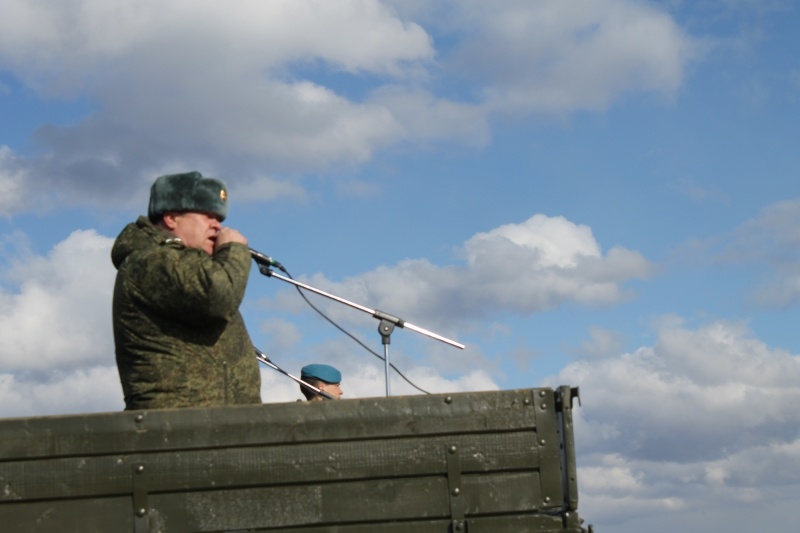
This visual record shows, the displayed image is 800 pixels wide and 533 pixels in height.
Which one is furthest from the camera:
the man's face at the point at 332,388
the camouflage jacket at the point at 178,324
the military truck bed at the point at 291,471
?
the man's face at the point at 332,388

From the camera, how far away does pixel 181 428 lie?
4461 mm

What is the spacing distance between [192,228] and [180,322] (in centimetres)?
55

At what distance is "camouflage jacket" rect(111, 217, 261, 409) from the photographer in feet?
16.7

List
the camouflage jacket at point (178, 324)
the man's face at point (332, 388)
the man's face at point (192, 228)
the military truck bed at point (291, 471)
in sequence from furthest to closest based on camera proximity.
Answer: the man's face at point (332, 388) → the man's face at point (192, 228) → the camouflage jacket at point (178, 324) → the military truck bed at point (291, 471)

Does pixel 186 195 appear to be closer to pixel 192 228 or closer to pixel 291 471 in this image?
pixel 192 228

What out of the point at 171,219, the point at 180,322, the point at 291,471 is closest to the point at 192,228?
the point at 171,219

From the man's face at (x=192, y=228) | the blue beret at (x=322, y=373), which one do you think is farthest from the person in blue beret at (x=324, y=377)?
the man's face at (x=192, y=228)

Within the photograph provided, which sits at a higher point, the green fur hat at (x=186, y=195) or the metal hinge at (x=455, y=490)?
the green fur hat at (x=186, y=195)

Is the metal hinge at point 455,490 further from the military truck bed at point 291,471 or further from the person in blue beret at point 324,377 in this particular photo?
the person in blue beret at point 324,377

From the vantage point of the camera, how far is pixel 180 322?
5.22 m

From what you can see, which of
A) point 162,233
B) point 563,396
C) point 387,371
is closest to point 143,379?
point 162,233

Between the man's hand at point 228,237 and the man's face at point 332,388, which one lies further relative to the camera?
the man's face at point 332,388

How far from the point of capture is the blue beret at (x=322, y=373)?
33.3 feet

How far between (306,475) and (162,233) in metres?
1.53
